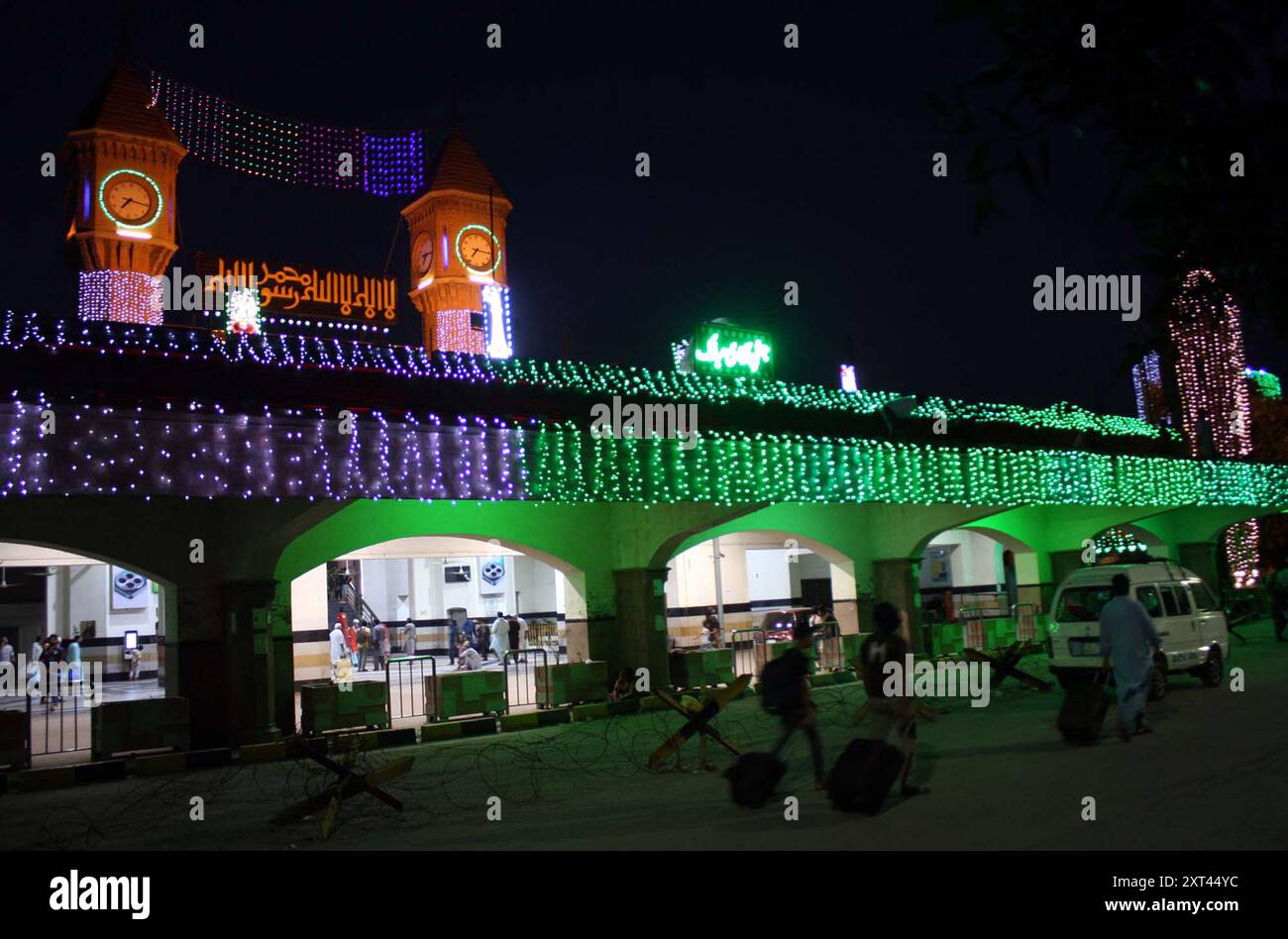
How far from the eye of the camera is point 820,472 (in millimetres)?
17219

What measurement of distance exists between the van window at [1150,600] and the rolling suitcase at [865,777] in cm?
853

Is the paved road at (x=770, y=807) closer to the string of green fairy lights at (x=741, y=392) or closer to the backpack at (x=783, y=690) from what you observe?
the backpack at (x=783, y=690)

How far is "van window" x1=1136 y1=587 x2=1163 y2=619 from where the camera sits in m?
15.2

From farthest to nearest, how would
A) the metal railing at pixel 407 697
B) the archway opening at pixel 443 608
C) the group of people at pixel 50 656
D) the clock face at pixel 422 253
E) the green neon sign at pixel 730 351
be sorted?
the clock face at pixel 422 253 < the archway opening at pixel 443 608 < the green neon sign at pixel 730 351 < the group of people at pixel 50 656 < the metal railing at pixel 407 697

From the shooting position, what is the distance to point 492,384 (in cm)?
1490

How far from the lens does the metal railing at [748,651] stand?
22562 millimetres

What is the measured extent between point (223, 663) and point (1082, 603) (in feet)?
41.0

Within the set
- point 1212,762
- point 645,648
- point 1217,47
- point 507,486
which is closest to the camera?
point 1217,47

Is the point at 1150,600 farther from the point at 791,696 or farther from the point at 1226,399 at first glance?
the point at 1226,399

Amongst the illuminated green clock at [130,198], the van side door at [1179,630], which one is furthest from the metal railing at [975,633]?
the illuminated green clock at [130,198]

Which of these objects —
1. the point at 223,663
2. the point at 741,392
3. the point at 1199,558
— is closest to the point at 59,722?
the point at 223,663

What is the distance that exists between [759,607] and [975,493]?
12266 mm
